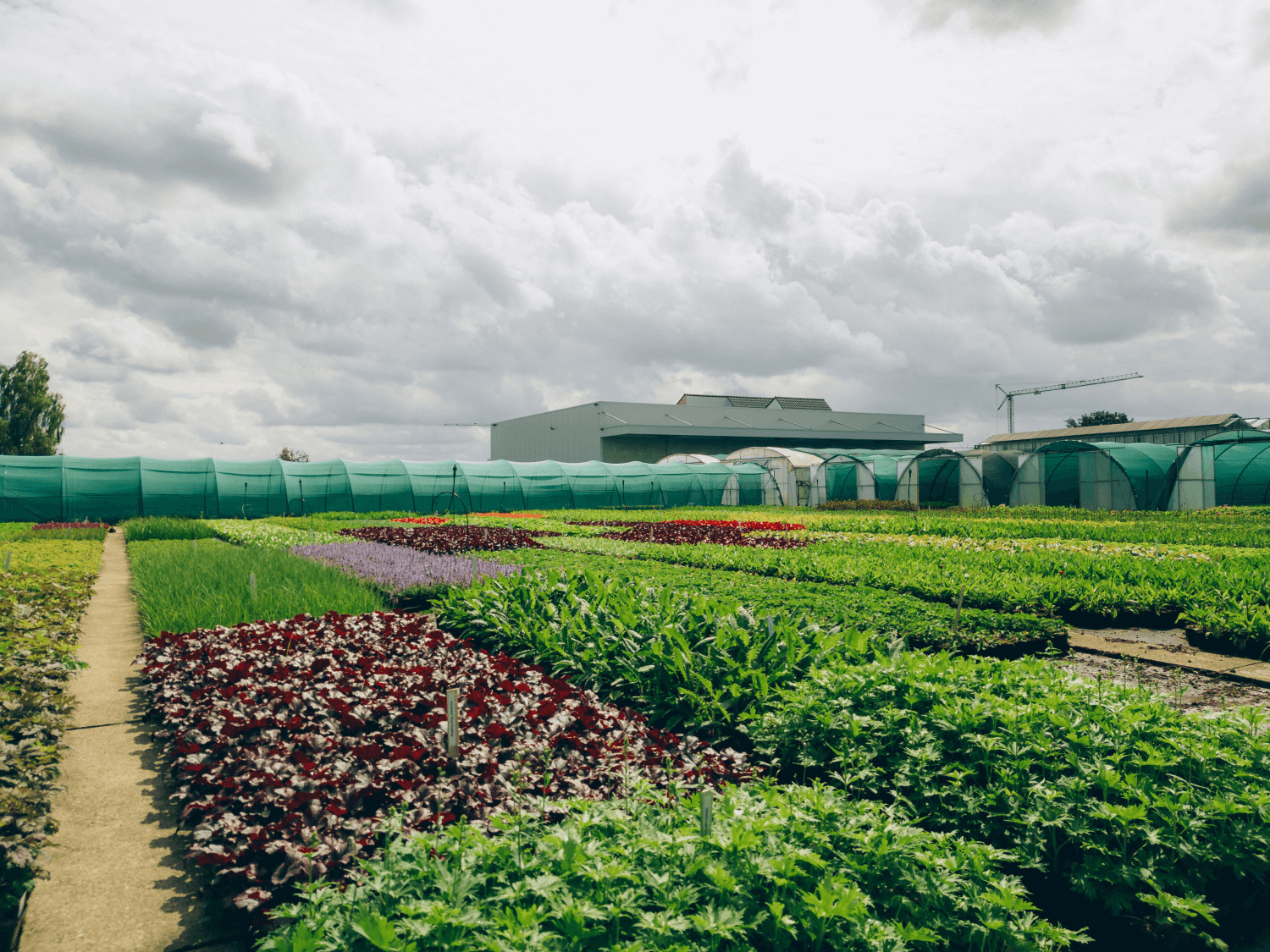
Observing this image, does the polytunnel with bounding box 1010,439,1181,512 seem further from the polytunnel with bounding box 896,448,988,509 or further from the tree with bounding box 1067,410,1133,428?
the tree with bounding box 1067,410,1133,428

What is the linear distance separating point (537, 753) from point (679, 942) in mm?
1847

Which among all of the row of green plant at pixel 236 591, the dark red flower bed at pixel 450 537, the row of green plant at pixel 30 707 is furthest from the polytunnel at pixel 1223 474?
the row of green plant at pixel 30 707

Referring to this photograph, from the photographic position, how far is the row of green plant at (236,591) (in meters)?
7.05

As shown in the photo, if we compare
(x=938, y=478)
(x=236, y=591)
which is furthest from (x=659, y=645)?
(x=938, y=478)

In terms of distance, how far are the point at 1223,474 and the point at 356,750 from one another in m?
30.5

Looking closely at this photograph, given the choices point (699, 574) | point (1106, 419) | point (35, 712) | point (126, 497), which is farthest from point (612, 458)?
point (1106, 419)

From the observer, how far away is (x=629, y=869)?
95.7 inches

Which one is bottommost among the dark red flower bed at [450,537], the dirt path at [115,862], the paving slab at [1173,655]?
the paving slab at [1173,655]

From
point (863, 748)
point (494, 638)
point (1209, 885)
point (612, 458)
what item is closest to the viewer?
point (1209, 885)

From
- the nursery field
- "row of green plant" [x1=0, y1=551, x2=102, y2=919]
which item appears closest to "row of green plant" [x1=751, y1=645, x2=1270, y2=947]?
the nursery field

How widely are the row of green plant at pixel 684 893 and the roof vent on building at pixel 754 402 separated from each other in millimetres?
57893

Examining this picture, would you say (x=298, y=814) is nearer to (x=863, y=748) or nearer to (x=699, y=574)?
(x=863, y=748)

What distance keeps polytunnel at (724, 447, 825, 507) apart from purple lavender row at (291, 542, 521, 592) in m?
25.9

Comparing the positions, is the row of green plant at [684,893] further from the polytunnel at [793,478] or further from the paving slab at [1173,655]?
the polytunnel at [793,478]
